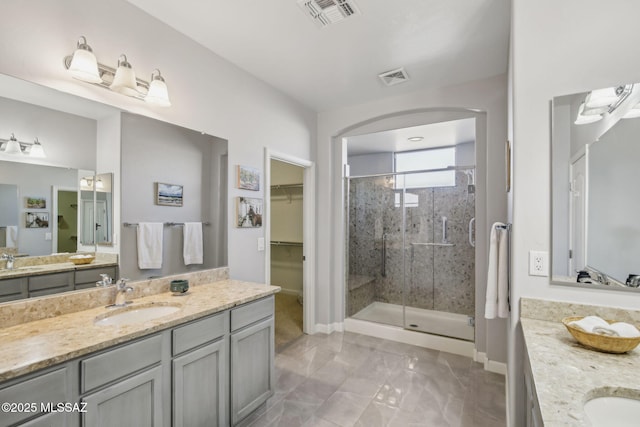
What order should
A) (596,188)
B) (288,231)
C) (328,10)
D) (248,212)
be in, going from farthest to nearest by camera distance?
(288,231)
(248,212)
(328,10)
(596,188)

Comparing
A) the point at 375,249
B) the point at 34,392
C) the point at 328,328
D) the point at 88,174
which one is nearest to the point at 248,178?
the point at 88,174

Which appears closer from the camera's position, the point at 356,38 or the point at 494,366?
the point at 356,38

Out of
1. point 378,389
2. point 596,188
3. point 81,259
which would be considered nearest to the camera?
point 596,188

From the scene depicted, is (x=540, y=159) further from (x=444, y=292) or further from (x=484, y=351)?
(x=444, y=292)

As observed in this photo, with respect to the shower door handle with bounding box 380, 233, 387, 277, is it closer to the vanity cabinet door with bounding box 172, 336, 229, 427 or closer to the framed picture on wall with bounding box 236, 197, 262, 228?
the framed picture on wall with bounding box 236, 197, 262, 228

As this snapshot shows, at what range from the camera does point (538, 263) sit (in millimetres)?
1551

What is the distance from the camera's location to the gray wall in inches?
79.2

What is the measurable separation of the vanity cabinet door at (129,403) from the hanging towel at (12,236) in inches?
37.3

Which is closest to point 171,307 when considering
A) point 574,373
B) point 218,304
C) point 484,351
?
point 218,304

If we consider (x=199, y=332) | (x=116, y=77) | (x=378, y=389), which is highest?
(x=116, y=77)

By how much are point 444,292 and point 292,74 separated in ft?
11.5

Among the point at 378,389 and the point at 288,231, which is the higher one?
the point at 288,231

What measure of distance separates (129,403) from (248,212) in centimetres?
173

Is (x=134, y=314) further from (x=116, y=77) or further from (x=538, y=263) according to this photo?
(x=538, y=263)
